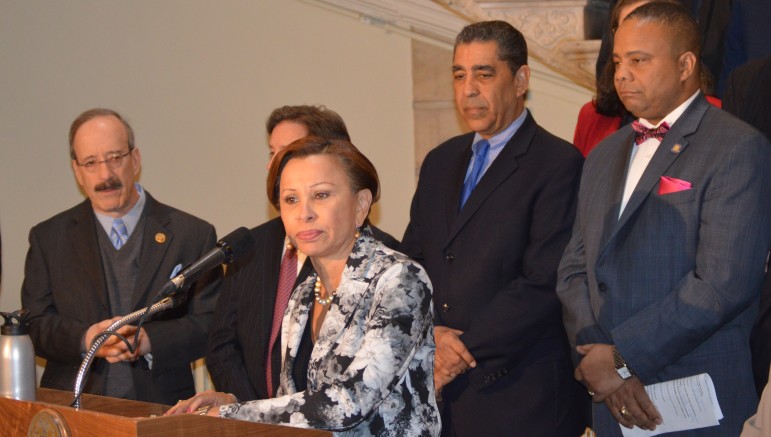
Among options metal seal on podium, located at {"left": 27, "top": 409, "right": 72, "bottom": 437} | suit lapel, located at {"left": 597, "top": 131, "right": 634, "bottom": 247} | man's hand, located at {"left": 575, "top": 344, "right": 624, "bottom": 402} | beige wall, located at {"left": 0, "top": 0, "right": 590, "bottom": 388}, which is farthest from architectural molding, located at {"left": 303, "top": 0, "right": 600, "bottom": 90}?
metal seal on podium, located at {"left": 27, "top": 409, "right": 72, "bottom": 437}

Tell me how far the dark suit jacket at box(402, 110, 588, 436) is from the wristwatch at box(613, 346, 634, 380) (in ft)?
1.22

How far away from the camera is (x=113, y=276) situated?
13.8 ft

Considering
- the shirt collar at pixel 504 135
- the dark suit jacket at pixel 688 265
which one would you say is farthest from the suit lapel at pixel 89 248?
the dark suit jacket at pixel 688 265

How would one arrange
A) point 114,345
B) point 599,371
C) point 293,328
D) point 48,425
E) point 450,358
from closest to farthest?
point 48,425 → point 293,328 → point 599,371 → point 450,358 → point 114,345

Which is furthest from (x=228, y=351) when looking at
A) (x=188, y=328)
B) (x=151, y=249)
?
(x=151, y=249)

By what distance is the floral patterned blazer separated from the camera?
2416mm

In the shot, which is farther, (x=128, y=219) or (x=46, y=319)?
(x=128, y=219)

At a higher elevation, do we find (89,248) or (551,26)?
(551,26)

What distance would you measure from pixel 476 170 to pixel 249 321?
0.97 m

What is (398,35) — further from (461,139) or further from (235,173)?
(461,139)

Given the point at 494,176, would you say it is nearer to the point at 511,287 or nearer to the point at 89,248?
the point at 511,287

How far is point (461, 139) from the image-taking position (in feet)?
13.1

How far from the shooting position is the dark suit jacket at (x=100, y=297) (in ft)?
13.3

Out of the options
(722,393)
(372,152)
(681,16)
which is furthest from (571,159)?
(372,152)
